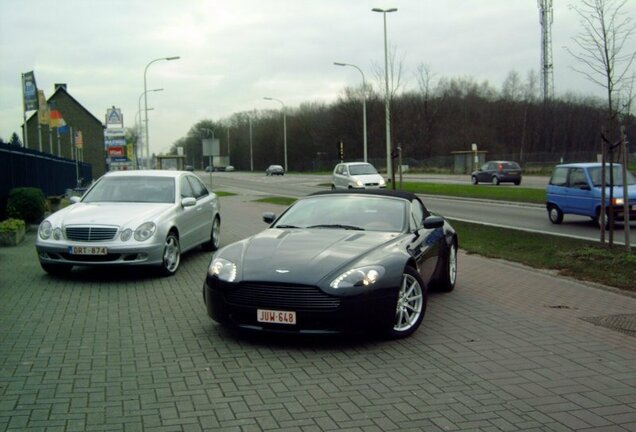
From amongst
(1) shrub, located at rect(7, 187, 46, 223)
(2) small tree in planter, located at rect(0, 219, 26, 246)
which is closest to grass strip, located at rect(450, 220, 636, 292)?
(2) small tree in planter, located at rect(0, 219, 26, 246)

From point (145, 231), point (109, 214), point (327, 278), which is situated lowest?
point (327, 278)

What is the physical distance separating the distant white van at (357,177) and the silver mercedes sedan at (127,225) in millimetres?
20184

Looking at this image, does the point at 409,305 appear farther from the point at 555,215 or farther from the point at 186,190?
the point at 555,215

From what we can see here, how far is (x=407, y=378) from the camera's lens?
16.9 feet

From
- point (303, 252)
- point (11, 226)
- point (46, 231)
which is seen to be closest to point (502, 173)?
point (11, 226)

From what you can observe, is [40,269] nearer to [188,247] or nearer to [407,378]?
[188,247]

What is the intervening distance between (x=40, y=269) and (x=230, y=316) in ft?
18.8

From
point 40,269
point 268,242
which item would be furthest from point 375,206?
point 40,269

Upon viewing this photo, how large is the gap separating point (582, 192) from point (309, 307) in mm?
13672

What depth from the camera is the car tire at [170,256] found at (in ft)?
32.1

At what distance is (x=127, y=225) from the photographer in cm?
945

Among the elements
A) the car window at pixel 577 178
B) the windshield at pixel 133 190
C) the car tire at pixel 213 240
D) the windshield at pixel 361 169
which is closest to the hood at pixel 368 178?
the windshield at pixel 361 169

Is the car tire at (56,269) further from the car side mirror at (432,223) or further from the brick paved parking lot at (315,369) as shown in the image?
the car side mirror at (432,223)

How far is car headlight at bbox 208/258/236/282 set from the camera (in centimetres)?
621
